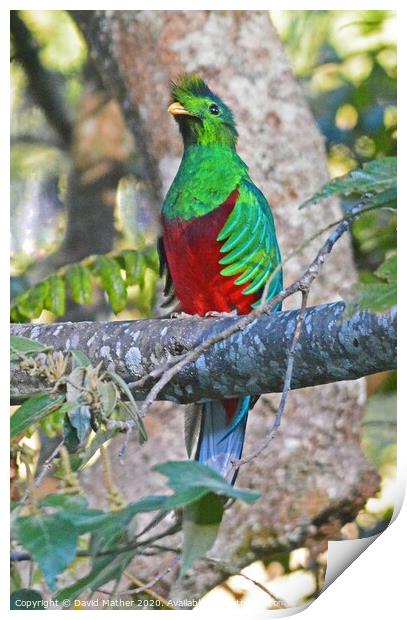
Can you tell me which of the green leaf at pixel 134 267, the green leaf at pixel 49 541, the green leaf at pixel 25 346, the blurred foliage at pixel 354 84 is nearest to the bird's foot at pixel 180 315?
the green leaf at pixel 134 267

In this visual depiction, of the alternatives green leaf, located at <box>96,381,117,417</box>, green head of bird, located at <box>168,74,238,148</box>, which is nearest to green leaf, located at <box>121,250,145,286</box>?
green head of bird, located at <box>168,74,238,148</box>

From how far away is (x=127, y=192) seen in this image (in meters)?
1.91

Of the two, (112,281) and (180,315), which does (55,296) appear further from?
(180,315)

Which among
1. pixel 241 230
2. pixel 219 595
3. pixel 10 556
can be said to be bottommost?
pixel 219 595

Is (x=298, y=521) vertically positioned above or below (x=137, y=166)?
below

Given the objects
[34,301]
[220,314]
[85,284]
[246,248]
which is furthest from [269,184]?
[34,301]

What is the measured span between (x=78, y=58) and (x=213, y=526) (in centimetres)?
132

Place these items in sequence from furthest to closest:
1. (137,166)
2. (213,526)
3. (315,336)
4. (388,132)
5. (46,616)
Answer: (137,166) < (388,132) < (46,616) < (315,336) < (213,526)

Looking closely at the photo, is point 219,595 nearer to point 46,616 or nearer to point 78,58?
point 46,616

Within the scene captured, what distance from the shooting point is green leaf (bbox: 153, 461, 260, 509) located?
0.89 meters

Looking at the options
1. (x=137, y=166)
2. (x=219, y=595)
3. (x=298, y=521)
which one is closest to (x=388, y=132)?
(x=137, y=166)

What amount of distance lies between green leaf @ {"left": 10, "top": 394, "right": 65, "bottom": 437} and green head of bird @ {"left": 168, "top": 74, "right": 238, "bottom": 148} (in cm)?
76

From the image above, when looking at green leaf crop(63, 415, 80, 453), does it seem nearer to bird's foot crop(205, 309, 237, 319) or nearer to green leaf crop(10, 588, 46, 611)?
green leaf crop(10, 588, 46, 611)

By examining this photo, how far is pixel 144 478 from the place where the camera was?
1706 millimetres
